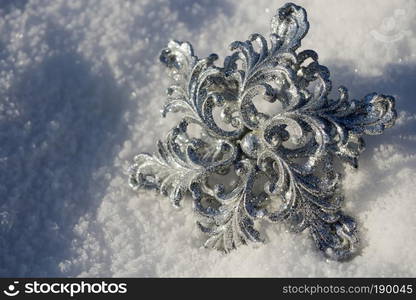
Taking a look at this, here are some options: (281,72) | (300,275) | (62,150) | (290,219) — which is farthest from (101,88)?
(300,275)

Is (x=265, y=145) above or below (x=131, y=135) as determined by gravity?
below

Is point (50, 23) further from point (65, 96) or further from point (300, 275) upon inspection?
point (300, 275)

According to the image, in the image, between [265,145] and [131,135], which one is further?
[131,135]
